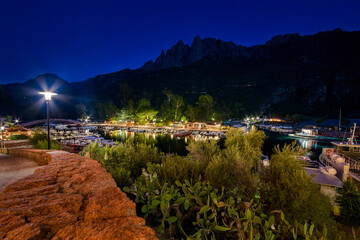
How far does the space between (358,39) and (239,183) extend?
176 meters

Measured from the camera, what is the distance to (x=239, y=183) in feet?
14.3

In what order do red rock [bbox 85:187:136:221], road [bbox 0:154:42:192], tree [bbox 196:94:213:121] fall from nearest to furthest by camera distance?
red rock [bbox 85:187:136:221]
road [bbox 0:154:42:192]
tree [bbox 196:94:213:121]

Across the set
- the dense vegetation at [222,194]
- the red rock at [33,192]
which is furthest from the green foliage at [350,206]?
the red rock at [33,192]

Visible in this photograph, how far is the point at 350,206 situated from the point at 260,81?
98023 millimetres

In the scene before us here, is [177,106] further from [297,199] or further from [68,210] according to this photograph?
[68,210]

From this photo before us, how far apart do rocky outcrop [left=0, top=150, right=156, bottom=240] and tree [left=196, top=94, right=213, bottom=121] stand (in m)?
55.2

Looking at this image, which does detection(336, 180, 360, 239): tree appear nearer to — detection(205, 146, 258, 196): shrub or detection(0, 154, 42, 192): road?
detection(205, 146, 258, 196): shrub

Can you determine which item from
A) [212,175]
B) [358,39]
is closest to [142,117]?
[212,175]

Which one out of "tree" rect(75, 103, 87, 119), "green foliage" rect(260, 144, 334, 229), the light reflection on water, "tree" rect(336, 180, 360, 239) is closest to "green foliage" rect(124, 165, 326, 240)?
"green foliage" rect(260, 144, 334, 229)

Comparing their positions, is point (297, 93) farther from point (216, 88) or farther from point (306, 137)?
point (306, 137)

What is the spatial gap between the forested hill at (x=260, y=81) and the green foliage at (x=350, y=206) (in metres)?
62.4

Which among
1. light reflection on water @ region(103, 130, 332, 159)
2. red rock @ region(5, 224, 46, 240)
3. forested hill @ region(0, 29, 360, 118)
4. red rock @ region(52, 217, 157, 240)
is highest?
forested hill @ region(0, 29, 360, 118)

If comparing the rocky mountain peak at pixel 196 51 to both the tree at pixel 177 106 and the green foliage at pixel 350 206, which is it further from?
the green foliage at pixel 350 206

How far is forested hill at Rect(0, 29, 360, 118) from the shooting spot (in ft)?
242
